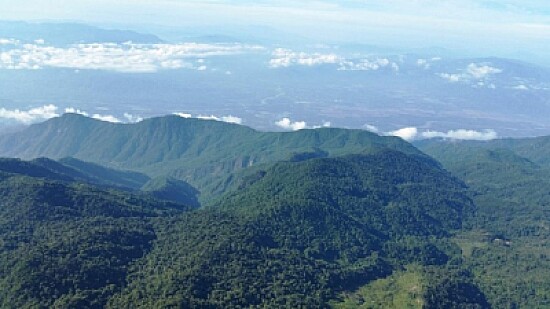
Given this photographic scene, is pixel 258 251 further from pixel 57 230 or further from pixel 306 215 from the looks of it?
pixel 57 230

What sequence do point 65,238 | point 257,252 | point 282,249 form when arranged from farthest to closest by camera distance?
point 282,249 → point 257,252 → point 65,238

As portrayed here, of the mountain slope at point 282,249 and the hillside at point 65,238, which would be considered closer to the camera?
the hillside at point 65,238

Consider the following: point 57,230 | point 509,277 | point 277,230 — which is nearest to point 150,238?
point 57,230

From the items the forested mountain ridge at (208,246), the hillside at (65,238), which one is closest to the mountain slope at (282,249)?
the forested mountain ridge at (208,246)

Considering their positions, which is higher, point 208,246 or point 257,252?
point 208,246

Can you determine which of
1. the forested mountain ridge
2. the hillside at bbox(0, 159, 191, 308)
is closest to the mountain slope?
the forested mountain ridge

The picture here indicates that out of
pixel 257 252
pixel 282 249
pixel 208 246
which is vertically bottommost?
pixel 282 249

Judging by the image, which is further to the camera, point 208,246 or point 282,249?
point 282,249

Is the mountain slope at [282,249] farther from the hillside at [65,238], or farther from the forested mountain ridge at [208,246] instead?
the hillside at [65,238]

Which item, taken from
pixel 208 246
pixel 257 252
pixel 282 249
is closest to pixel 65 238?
pixel 208 246

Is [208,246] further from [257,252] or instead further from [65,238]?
[65,238]

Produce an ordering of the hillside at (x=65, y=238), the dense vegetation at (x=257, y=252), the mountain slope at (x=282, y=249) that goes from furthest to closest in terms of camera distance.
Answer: the mountain slope at (x=282, y=249), the dense vegetation at (x=257, y=252), the hillside at (x=65, y=238)
